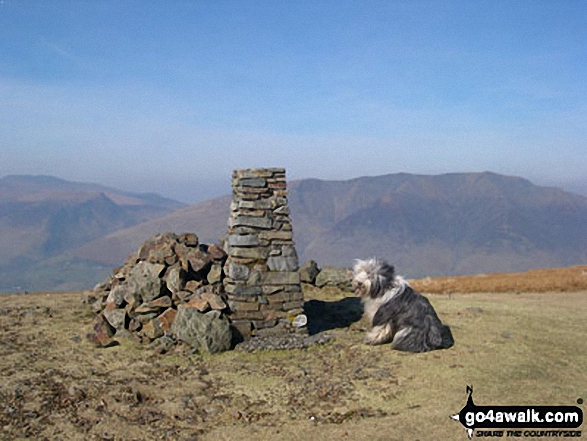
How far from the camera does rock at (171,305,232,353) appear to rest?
10.7 metres

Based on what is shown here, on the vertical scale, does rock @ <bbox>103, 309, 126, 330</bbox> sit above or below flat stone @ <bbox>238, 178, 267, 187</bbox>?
below

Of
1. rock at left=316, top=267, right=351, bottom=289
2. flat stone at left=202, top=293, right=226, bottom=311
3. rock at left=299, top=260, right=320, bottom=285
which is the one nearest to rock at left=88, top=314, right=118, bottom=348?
flat stone at left=202, top=293, right=226, bottom=311

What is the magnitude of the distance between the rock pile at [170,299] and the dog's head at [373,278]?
9.97 ft

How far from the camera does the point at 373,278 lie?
10.4 meters

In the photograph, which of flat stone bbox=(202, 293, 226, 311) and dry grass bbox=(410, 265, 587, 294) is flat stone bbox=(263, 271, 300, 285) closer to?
flat stone bbox=(202, 293, 226, 311)

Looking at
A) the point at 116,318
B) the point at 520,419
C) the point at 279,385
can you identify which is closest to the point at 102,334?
the point at 116,318

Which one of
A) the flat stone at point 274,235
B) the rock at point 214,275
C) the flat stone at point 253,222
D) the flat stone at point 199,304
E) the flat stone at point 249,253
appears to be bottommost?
the flat stone at point 199,304

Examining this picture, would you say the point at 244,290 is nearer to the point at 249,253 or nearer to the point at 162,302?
the point at 249,253

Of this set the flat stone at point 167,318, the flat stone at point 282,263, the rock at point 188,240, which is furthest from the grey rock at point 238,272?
the rock at point 188,240

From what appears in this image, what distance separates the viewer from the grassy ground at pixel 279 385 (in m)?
7.07

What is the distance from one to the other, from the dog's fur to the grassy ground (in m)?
0.28

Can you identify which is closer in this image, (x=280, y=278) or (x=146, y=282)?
(x=280, y=278)

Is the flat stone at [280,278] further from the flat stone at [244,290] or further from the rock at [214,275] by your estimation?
the rock at [214,275]

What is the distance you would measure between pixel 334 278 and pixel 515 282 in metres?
7.29
